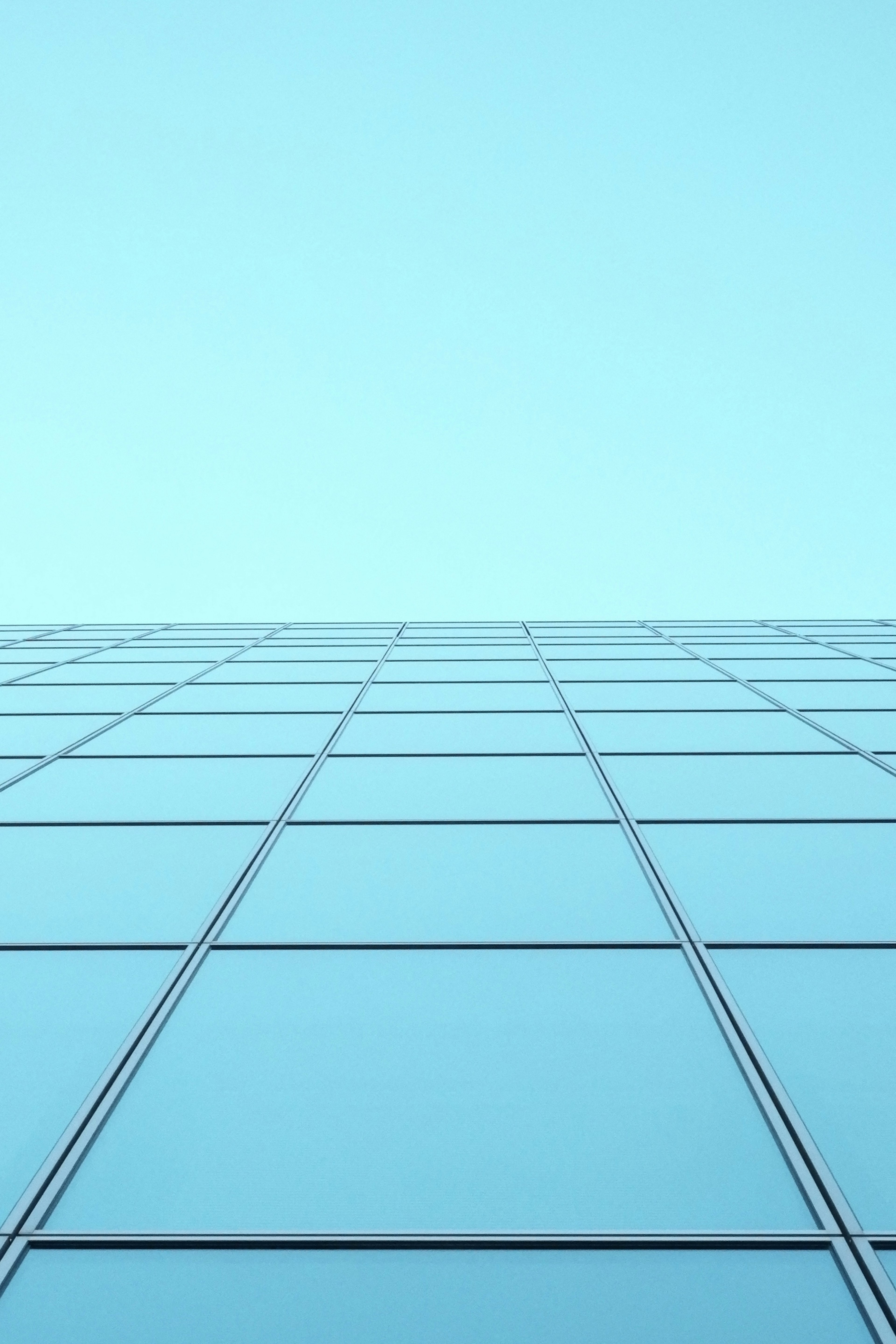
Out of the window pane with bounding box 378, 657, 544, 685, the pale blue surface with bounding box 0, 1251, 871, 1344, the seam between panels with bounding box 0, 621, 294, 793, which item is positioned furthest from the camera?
the window pane with bounding box 378, 657, 544, 685

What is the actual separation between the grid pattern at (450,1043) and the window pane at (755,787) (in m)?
0.04

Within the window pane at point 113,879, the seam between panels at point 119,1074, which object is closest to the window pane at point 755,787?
the seam between panels at point 119,1074

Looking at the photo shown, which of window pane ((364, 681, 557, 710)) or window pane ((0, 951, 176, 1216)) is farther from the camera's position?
window pane ((364, 681, 557, 710))

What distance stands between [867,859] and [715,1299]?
3390mm

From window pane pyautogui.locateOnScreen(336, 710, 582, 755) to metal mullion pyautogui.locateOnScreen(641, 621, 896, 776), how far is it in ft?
7.44

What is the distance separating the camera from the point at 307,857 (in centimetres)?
562

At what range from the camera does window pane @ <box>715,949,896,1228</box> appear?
10.2ft

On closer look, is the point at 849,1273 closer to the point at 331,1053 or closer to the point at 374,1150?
the point at 374,1150

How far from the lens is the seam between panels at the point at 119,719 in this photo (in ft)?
24.6

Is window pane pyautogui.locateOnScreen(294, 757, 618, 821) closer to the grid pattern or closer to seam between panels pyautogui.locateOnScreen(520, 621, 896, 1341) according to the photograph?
the grid pattern

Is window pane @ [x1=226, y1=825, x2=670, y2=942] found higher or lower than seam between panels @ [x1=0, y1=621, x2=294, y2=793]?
lower

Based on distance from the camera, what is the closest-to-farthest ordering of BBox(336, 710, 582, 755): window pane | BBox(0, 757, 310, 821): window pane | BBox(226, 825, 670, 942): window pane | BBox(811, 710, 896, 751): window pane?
BBox(226, 825, 670, 942): window pane, BBox(0, 757, 310, 821): window pane, BBox(336, 710, 582, 755): window pane, BBox(811, 710, 896, 751): window pane

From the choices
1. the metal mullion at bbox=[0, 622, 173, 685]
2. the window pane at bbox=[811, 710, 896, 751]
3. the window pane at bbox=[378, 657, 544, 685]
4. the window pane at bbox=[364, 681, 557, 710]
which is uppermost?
the metal mullion at bbox=[0, 622, 173, 685]

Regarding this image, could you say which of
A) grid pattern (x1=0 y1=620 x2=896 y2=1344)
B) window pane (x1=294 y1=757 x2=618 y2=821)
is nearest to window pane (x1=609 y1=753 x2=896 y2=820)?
grid pattern (x1=0 y1=620 x2=896 y2=1344)
